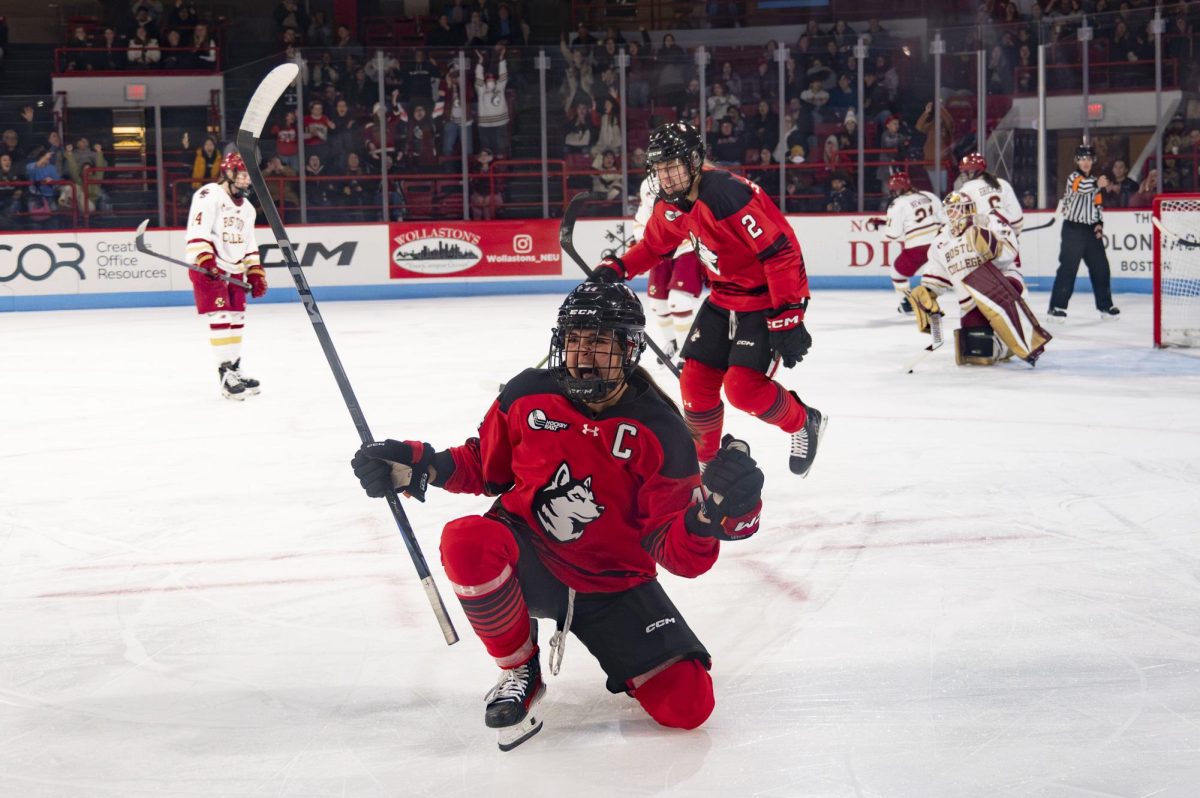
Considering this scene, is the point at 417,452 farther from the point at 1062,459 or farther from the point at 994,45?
the point at 994,45

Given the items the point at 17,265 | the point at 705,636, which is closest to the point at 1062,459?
the point at 705,636

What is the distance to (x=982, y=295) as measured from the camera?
Result: 7.31 m

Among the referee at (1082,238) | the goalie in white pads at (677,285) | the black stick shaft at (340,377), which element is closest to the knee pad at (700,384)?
the black stick shaft at (340,377)

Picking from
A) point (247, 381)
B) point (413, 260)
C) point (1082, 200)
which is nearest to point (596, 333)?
point (247, 381)

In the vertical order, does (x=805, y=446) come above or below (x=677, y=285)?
below

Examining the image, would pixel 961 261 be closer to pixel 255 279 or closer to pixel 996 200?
pixel 996 200

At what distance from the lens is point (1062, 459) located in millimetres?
4879

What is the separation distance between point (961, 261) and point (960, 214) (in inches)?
10.7

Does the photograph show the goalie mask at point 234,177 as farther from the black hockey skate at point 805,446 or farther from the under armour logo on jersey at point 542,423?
the under armour logo on jersey at point 542,423

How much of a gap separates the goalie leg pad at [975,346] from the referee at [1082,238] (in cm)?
256

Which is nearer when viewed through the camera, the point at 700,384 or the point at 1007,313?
the point at 700,384

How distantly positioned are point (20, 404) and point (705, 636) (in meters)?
4.91

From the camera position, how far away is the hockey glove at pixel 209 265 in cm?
688

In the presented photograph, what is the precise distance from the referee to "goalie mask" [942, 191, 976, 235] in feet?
7.70
